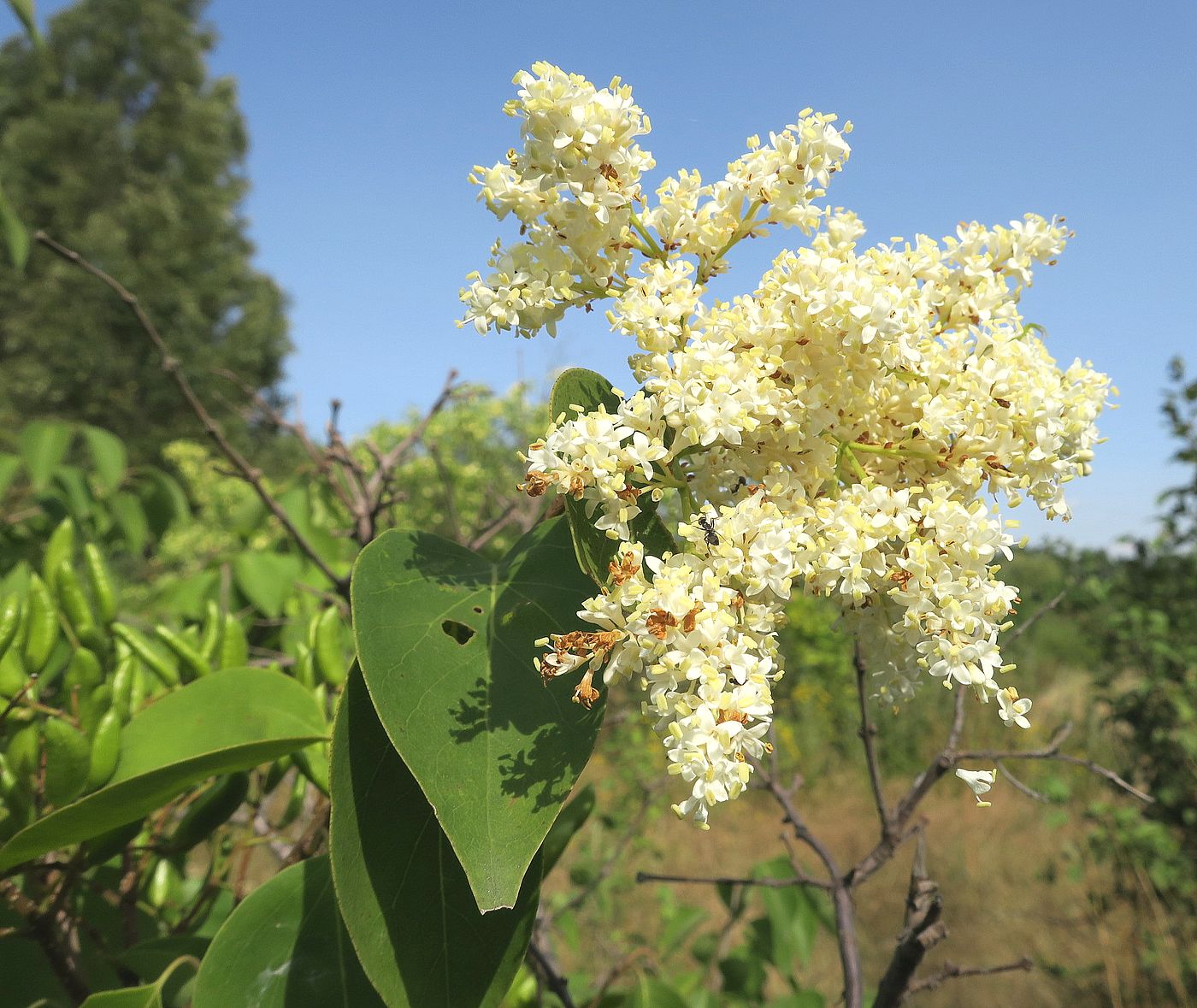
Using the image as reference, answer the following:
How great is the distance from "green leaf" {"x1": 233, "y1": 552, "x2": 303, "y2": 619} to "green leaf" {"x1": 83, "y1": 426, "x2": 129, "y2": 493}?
816 mm

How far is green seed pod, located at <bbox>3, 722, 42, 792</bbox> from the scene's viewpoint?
90 centimetres

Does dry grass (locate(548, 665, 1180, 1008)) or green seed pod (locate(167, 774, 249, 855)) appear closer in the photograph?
green seed pod (locate(167, 774, 249, 855))

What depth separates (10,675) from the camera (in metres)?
1.01

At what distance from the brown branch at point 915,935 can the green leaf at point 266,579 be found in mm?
1252

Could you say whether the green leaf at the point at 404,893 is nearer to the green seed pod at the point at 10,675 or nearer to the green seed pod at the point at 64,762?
the green seed pod at the point at 64,762

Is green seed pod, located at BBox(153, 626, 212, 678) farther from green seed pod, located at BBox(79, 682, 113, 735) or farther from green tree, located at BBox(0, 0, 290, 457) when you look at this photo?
green tree, located at BBox(0, 0, 290, 457)

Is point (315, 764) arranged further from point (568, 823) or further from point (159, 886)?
point (159, 886)

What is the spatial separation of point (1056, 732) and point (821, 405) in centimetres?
73

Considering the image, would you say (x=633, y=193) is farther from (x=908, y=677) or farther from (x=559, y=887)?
(x=559, y=887)

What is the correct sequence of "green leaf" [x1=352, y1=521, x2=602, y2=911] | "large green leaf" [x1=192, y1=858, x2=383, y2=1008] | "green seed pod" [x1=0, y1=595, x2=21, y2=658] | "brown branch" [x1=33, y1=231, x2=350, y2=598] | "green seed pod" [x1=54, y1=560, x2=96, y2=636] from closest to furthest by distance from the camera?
1. "green leaf" [x1=352, y1=521, x2=602, y2=911]
2. "large green leaf" [x1=192, y1=858, x2=383, y2=1008]
3. "green seed pod" [x1=0, y1=595, x2=21, y2=658]
4. "green seed pod" [x1=54, y1=560, x2=96, y2=636]
5. "brown branch" [x1=33, y1=231, x2=350, y2=598]

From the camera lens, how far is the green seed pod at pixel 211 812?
1.02 m

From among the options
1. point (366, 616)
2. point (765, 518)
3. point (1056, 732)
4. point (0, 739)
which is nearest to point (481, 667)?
point (366, 616)

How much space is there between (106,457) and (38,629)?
1428mm

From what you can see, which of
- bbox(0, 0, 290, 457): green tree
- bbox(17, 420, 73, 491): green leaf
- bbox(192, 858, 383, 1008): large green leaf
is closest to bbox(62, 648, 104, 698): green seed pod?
bbox(192, 858, 383, 1008): large green leaf
